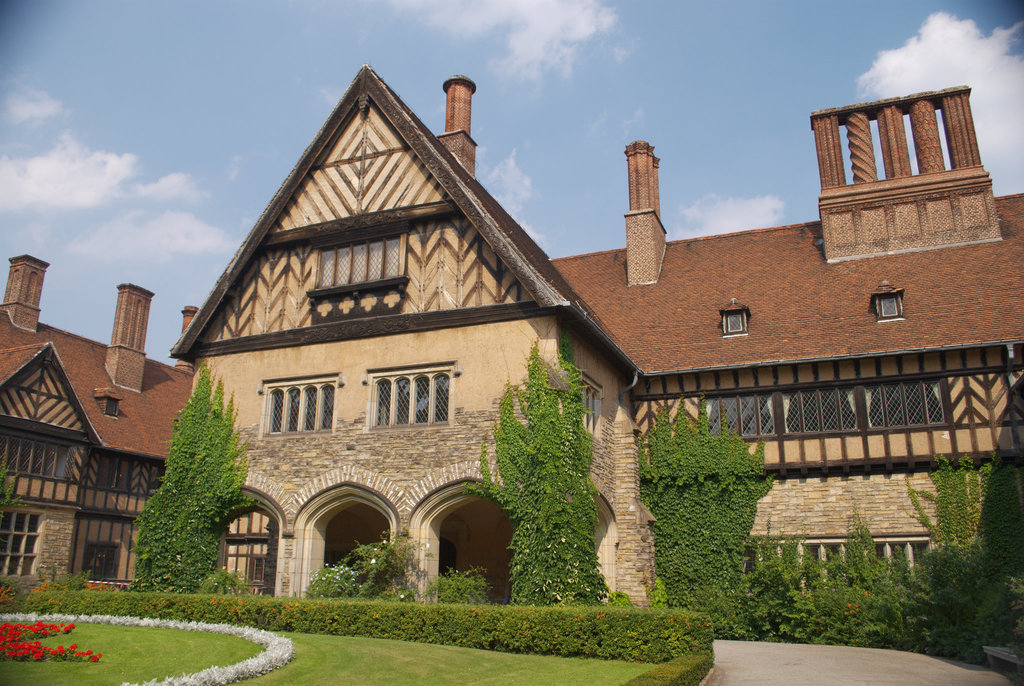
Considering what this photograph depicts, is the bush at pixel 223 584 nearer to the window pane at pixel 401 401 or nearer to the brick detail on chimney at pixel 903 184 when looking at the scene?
the window pane at pixel 401 401

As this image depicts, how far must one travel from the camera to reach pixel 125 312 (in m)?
33.9

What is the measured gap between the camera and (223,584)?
53.8ft

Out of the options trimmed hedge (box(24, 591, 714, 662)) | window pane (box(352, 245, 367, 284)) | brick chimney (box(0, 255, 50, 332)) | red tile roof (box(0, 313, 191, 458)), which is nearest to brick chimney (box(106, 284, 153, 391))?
red tile roof (box(0, 313, 191, 458))

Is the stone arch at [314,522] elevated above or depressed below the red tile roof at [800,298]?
below

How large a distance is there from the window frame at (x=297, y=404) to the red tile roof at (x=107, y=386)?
10468 millimetres

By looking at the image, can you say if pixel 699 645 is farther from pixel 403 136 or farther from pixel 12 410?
pixel 12 410

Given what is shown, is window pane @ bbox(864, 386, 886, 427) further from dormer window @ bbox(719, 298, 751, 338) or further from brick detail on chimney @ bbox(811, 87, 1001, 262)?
brick detail on chimney @ bbox(811, 87, 1001, 262)

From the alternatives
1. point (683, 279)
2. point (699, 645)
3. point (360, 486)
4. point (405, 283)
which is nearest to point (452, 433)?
point (360, 486)

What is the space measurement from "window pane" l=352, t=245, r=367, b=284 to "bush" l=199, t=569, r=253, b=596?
6580 millimetres

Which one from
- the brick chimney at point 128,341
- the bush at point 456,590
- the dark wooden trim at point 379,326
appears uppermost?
the brick chimney at point 128,341

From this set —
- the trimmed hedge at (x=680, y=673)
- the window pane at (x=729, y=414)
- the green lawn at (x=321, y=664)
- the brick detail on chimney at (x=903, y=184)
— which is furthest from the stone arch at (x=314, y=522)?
the brick detail on chimney at (x=903, y=184)

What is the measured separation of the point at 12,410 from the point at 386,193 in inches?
580

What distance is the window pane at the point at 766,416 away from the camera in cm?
1931

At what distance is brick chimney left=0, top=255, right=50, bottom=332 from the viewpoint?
30422 millimetres
